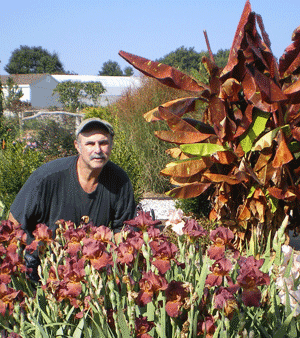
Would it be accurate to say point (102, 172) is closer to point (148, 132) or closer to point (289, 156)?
point (289, 156)

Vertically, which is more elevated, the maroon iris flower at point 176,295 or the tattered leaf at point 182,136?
the tattered leaf at point 182,136

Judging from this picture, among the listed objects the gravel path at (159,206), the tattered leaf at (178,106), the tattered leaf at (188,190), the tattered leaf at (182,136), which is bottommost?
the gravel path at (159,206)

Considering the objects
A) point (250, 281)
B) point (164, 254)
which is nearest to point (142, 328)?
point (164, 254)

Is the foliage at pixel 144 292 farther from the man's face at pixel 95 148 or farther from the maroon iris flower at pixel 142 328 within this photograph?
the man's face at pixel 95 148

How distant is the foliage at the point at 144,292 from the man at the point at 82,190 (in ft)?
3.65

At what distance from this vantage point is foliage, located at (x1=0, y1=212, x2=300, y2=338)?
4.00 feet

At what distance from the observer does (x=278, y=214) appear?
3861mm

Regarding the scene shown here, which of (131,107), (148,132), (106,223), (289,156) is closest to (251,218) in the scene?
(289,156)

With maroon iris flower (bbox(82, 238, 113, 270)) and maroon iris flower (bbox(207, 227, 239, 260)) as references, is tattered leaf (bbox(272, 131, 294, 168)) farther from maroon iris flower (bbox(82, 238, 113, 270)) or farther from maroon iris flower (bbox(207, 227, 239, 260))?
maroon iris flower (bbox(82, 238, 113, 270))

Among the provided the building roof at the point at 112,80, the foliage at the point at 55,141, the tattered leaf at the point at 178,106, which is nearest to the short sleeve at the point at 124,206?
the tattered leaf at the point at 178,106

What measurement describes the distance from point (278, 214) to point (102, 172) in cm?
179

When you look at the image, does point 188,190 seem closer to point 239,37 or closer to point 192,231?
point 239,37

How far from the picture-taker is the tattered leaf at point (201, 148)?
3652 millimetres

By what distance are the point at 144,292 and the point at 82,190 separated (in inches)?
66.3
